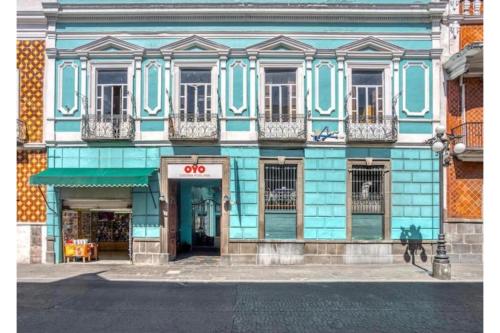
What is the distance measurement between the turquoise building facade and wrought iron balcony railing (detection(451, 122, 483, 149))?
1.15 meters

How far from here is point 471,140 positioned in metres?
15.1

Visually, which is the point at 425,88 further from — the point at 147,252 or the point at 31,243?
the point at 31,243

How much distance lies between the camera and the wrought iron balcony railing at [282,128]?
49.2 feet

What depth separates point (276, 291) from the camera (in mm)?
10766

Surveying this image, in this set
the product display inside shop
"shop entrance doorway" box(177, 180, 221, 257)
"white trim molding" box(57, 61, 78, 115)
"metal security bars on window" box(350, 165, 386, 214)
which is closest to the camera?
"metal security bars on window" box(350, 165, 386, 214)

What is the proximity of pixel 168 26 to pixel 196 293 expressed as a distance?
1007cm

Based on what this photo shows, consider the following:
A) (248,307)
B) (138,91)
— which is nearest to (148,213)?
(138,91)

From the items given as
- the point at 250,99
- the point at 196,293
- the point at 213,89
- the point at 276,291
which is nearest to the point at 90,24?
the point at 213,89

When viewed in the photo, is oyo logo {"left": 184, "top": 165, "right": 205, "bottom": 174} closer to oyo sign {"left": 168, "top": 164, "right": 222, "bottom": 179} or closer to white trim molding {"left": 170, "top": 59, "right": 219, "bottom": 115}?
oyo sign {"left": 168, "top": 164, "right": 222, "bottom": 179}

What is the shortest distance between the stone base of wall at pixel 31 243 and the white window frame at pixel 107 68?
490cm

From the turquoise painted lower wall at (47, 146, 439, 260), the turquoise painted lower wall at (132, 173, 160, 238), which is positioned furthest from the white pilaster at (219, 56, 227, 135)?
the turquoise painted lower wall at (132, 173, 160, 238)

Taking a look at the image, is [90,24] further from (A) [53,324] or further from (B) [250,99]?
→ (A) [53,324]

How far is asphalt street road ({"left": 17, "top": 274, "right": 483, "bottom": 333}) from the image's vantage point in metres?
7.84

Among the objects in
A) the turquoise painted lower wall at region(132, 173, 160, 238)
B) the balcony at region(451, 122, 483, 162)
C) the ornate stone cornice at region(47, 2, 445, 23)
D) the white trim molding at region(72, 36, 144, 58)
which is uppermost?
the ornate stone cornice at region(47, 2, 445, 23)
